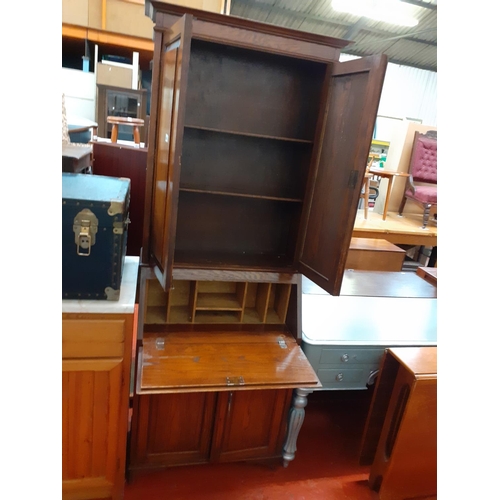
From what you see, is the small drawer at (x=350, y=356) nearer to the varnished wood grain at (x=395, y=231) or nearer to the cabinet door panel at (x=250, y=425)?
the cabinet door panel at (x=250, y=425)

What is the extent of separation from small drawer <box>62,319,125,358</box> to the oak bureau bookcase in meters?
0.14

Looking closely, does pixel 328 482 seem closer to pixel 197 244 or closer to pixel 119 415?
pixel 119 415

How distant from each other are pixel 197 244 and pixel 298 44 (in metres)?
0.99

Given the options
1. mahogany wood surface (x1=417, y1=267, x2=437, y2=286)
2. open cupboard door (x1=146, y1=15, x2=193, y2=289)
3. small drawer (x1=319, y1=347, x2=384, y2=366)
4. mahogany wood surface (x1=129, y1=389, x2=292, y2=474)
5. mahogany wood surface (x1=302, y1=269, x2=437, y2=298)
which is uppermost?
open cupboard door (x1=146, y1=15, x2=193, y2=289)

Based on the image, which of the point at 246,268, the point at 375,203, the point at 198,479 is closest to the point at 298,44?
the point at 246,268

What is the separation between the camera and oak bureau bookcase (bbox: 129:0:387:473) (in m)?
1.42

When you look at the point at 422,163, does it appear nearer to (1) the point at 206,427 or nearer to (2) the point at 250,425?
(2) the point at 250,425

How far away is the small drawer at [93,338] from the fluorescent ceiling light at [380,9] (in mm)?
5350

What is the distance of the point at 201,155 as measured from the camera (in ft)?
5.93

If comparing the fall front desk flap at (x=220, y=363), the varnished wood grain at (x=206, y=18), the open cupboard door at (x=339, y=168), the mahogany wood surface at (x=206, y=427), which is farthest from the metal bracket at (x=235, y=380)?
the varnished wood grain at (x=206, y=18)

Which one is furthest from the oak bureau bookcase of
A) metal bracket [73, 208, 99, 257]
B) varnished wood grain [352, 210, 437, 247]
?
varnished wood grain [352, 210, 437, 247]

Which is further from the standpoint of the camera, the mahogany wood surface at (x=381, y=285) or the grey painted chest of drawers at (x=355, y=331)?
the mahogany wood surface at (x=381, y=285)

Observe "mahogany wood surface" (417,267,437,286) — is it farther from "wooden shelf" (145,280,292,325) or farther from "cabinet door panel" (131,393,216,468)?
"cabinet door panel" (131,393,216,468)

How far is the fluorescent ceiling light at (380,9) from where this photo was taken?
5090 mm
